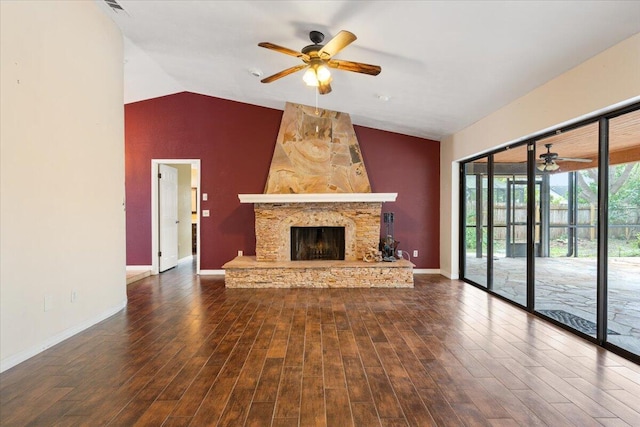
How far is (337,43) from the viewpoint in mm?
2846

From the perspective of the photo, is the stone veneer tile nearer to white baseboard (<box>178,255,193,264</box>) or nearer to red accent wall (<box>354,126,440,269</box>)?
red accent wall (<box>354,126,440,269</box>)

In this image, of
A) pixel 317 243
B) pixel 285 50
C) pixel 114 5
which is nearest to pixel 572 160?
pixel 285 50

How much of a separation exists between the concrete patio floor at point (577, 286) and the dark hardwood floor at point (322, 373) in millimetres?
517

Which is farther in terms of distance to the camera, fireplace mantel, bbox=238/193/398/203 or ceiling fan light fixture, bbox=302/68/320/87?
fireplace mantel, bbox=238/193/398/203

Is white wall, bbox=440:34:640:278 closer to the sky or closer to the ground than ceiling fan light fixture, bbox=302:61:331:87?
closer to the ground

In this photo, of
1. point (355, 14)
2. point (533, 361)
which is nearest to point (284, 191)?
point (355, 14)

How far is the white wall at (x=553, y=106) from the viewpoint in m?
2.57

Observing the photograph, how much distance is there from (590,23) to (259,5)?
266cm

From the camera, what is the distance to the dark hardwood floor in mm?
1947

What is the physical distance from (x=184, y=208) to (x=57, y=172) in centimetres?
460

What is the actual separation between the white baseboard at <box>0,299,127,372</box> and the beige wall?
3.67 metres

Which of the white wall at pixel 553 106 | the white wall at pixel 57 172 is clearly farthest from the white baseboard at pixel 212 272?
the white wall at pixel 553 106

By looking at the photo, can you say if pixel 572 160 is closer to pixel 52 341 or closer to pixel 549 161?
pixel 549 161

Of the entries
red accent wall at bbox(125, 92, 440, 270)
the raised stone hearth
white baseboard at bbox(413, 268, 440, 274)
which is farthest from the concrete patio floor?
red accent wall at bbox(125, 92, 440, 270)
